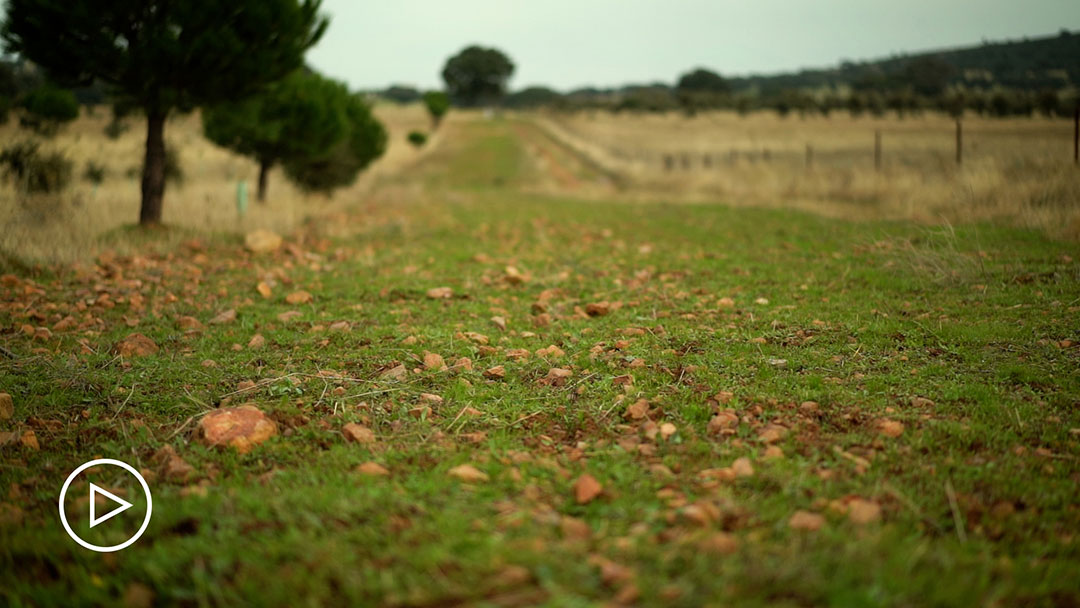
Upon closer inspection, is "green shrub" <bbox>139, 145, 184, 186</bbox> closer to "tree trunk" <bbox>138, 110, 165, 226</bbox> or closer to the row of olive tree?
the row of olive tree

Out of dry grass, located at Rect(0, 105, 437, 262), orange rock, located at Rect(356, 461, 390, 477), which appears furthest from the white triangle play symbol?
dry grass, located at Rect(0, 105, 437, 262)

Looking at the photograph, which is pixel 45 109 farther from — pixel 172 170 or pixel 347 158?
pixel 347 158

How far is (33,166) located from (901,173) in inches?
621

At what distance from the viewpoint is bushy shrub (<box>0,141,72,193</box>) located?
11.0 m

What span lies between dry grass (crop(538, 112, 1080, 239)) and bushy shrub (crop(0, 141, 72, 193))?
1296 centimetres

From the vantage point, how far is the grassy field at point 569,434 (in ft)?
6.91

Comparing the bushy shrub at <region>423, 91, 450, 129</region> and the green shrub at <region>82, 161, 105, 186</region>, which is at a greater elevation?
the bushy shrub at <region>423, 91, 450, 129</region>

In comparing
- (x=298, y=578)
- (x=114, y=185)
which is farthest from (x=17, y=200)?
(x=298, y=578)

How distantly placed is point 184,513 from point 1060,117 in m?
22.2

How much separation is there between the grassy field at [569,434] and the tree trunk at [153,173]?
2994 mm

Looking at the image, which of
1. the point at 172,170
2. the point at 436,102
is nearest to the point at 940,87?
the point at 172,170

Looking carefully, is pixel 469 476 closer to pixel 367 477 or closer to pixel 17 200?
pixel 367 477

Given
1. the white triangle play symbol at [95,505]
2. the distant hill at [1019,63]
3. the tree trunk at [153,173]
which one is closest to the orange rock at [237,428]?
the white triangle play symbol at [95,505]

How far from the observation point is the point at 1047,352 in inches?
171
